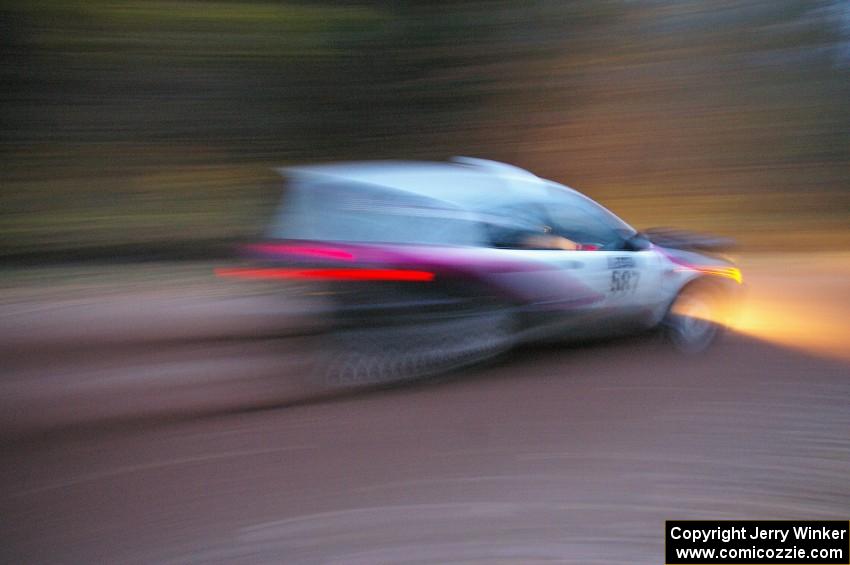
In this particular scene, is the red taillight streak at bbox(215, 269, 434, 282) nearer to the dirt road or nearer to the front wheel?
the dirt road

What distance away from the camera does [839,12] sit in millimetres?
18828

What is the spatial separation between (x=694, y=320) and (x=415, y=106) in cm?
1100

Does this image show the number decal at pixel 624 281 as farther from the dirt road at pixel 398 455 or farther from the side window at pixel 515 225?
the side window at pixel 515 225

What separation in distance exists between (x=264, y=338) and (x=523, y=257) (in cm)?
169

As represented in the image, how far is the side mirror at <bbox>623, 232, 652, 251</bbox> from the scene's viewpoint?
626cm

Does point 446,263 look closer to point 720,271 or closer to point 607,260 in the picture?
point 607,260

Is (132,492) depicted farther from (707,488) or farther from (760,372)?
(760,372)

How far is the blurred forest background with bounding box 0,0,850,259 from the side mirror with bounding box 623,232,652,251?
217 inches

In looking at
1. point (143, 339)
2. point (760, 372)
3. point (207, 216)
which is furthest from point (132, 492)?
point (207, 216)

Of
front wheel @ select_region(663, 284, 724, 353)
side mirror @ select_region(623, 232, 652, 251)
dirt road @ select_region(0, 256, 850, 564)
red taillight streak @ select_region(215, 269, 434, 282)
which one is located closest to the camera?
dirt road @ select_region(0, 256, 850, 564)

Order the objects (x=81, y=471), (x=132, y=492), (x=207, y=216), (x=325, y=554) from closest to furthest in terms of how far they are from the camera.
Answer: (x=325, y=554), (x=132, y=492), (x=81, y=471), (x=207, y=216)

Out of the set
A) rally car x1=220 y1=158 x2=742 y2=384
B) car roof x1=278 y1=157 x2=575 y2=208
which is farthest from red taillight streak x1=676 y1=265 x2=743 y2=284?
car roof x1=278 y1=157 x2=575 y2=208

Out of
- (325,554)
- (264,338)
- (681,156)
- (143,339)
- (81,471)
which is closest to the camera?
(325,554)

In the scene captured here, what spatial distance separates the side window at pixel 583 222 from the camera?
19.9 feet
